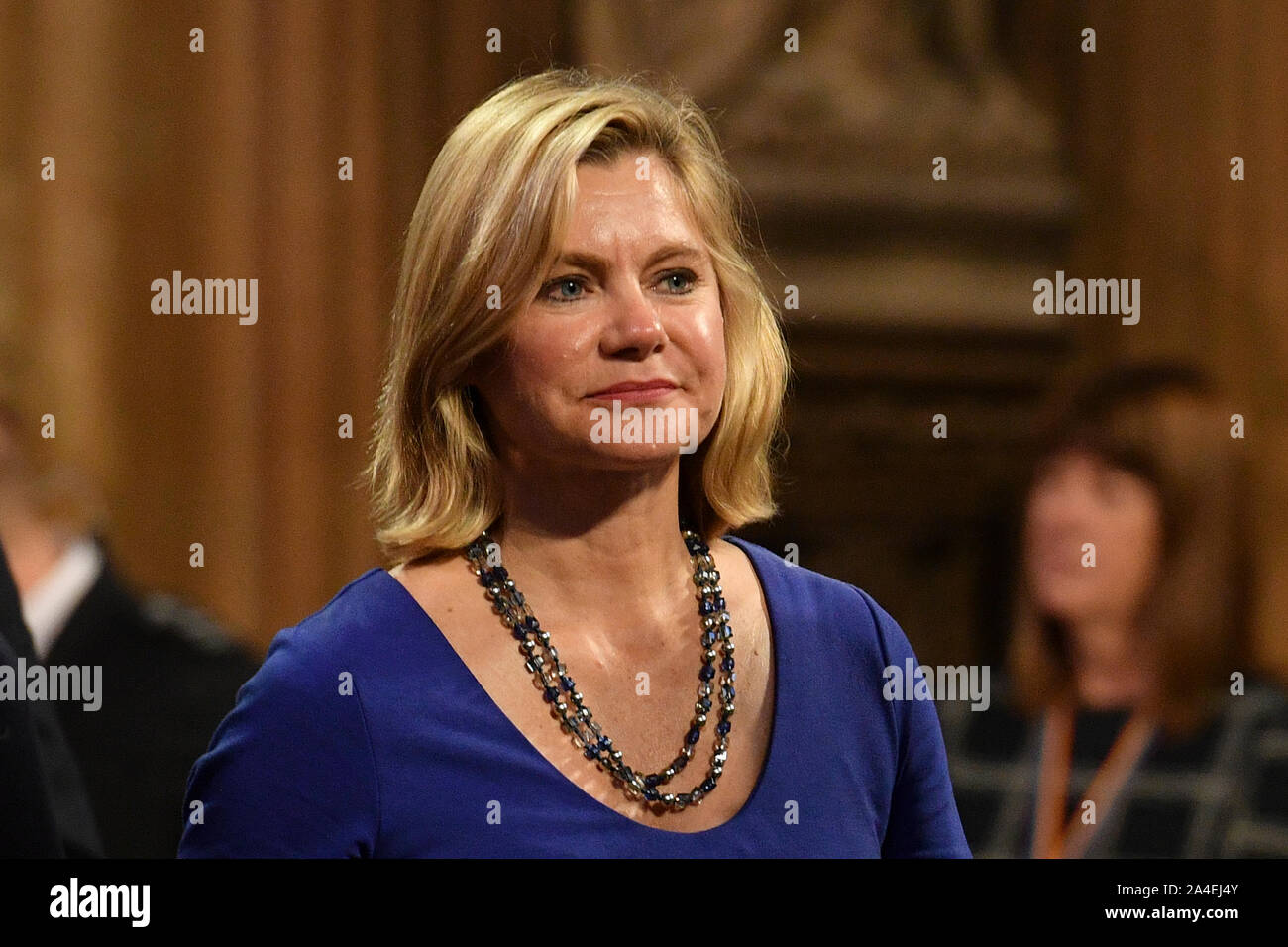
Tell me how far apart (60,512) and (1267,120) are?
347 centimetres

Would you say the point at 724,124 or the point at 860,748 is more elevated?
the point at 724,124

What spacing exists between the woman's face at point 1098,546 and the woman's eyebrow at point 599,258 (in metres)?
2.14

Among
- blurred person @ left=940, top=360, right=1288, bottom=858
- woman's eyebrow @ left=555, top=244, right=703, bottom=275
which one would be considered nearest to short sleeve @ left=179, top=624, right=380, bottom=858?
woman's eyebrow @ left=555, top=244, right=703, bottom=275

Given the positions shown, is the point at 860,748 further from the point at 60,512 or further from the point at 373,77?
the point at 373,77

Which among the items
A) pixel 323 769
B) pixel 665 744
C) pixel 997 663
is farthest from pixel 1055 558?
pixel 323 769

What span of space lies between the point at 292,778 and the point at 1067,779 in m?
2.13

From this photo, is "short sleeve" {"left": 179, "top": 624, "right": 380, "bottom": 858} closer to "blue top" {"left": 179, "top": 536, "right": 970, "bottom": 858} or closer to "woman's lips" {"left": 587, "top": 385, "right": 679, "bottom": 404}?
"blue top" {"left": 179, "top": 536, "right": 970, "bottom": 858}

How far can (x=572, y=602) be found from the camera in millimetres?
1786

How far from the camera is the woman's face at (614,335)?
1.68 meters

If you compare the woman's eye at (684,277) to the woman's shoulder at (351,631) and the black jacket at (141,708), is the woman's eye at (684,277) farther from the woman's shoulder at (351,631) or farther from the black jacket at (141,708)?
the black jacket at (141,708)

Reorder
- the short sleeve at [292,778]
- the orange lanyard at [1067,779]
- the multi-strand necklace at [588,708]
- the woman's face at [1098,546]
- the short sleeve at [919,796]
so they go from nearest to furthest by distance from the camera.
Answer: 1. the short sleeve at [292,778]
2. the multi-strand necklace at [588,708]
3. the short sleeve at [919,796]
4. the orange lanyard at [1067,779]
5. the woman's face at [1098,546]

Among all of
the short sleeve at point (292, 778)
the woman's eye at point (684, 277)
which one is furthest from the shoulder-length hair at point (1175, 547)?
the short sleeve at point (292, 778)

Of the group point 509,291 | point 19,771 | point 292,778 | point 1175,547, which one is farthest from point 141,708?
point 1175,547
